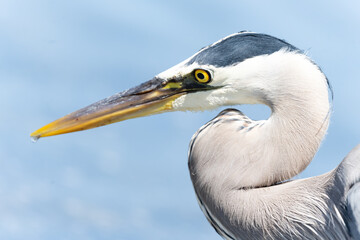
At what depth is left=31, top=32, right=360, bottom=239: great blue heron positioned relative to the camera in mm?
3027

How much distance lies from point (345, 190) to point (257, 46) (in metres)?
0.84

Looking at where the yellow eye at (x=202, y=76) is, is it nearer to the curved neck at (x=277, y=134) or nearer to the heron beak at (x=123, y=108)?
the heron beak at (x=123, y=108)

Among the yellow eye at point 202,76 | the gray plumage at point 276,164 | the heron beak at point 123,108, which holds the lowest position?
the gray plumage at point 276,164

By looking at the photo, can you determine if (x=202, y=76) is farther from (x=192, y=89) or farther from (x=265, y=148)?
(x=265, y=148)

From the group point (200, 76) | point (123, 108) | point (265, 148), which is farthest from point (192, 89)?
point (265, 148)

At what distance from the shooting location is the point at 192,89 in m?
3.35

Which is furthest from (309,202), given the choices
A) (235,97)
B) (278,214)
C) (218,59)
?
(218,59)

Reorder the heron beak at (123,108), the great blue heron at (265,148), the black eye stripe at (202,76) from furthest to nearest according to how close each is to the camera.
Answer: the heron beak at (123,108), the black eye stripe at (202,76), the great blue heron at (265,148)

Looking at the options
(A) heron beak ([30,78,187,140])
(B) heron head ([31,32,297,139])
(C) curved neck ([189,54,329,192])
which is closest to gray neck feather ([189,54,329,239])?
(C) curved neck ([189,54,329,192])

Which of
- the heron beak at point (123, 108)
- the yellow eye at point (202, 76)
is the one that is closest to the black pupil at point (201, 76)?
the yellow eye at point (202, 76)

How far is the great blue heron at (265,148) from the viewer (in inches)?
119

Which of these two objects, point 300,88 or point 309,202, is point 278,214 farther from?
point 300,88

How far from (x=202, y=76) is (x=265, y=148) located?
1.72 ft

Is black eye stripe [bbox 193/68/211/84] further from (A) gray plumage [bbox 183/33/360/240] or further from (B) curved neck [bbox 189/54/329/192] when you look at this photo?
(B) curved neck [bbox 189/54/329/192]
